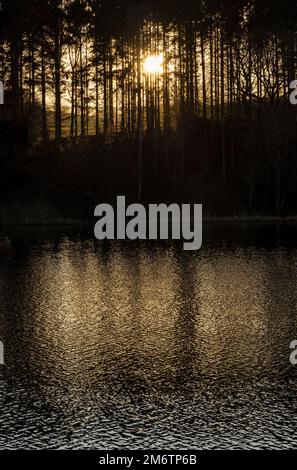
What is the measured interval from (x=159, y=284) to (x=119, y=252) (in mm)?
9644

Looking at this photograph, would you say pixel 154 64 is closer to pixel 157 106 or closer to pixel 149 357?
pixel 157 106

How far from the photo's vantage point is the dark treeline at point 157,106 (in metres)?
55.3

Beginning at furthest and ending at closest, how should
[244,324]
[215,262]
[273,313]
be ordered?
1. [215,262]
2. [273,313]
3. [244,324]

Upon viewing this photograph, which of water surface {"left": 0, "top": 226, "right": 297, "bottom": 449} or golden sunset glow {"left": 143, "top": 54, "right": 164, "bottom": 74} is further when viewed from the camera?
golden sunset glow {"left": 143, "top": 54, "right": 164, "bottom": 74}

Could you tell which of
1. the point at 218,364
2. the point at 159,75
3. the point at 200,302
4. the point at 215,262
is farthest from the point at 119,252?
the point at 159,75

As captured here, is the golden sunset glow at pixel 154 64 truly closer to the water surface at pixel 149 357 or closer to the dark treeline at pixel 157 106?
the dark treeline at pixel 157 106

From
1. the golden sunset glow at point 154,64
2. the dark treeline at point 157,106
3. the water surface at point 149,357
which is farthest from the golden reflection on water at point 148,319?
the golden sunset glow at point 154,64

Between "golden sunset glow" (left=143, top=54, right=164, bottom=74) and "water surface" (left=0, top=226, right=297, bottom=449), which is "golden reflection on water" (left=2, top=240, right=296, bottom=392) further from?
"golden sunset glow" (left=143, top=54, right=164, bottom=74)

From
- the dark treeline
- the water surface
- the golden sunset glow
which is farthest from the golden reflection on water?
the golden sunset glow

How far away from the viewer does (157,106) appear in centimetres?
6431

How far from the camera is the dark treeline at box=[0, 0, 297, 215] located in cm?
5528

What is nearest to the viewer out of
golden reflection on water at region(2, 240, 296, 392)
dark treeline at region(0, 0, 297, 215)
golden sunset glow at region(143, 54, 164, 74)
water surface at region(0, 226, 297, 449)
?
water surface at region(0, 226, 297, 449)

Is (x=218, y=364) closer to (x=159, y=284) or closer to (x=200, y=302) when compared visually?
(x=200, y=302)

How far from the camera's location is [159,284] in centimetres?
2102
